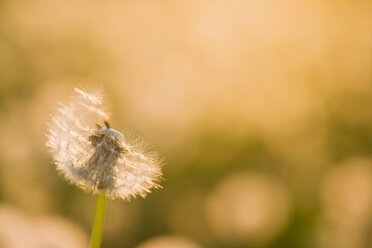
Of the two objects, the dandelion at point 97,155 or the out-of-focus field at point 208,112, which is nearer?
the dandelion at point 97,155

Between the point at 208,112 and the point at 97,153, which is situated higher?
the point at 208,112

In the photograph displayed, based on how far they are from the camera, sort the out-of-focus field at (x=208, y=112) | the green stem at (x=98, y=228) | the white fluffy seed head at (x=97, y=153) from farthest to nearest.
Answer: the out-of-focus field at (x=208, y=112) → the white fluffy seed head at (x=97, y=153) → the green stem at (x=98, y=228)

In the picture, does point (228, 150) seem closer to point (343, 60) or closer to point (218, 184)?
point (218, 184)

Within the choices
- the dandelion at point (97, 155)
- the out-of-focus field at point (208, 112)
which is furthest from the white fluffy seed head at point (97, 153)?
the out-of-focus field at point (208, 112)

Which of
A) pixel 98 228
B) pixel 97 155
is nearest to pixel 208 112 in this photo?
pixel 97 155

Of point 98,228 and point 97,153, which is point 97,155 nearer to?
point 97,153

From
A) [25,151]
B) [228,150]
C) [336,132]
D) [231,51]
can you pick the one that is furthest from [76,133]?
[231,51]

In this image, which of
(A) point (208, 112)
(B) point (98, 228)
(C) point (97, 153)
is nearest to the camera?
(B) point (98, 228)

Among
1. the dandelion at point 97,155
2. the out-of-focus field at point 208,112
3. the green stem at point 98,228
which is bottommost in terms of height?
the green stem at point 98,228

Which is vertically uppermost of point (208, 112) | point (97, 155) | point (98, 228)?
point (208, 112)

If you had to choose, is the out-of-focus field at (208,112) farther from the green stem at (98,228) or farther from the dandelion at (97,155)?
the green stem at (98,228)

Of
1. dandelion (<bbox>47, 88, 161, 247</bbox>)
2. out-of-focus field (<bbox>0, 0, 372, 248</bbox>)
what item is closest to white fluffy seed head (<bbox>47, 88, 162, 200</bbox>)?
dandelion (<bbox>47, 88, 161, 247</bbox>)
